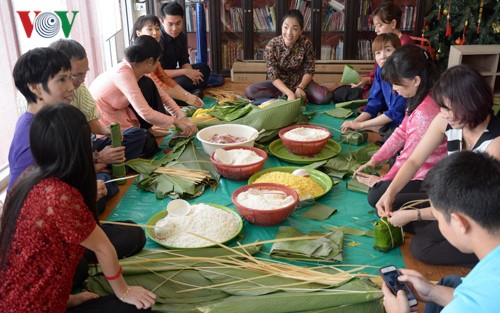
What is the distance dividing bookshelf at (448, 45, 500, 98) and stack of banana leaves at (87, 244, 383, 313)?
11.3 feet

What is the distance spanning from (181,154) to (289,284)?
1.57 m

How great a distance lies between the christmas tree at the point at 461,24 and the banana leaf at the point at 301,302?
3.87 m

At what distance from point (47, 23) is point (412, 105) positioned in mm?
2518

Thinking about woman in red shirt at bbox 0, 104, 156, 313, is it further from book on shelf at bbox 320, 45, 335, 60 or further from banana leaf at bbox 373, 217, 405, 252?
book on shelf at bbox 320, 45, 335, 60

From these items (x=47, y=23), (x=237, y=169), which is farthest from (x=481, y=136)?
(x=47, y=23)

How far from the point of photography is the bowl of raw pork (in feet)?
9.94

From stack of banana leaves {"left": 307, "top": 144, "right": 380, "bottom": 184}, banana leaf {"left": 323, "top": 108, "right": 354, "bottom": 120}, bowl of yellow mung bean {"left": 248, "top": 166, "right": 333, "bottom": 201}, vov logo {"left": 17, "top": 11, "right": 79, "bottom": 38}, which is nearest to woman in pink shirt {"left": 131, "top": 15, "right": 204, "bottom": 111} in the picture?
vov logo {"left": 17, "top": 11, "right": 79, "bottom": 38}

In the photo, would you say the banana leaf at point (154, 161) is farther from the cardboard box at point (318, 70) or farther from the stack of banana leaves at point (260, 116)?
the cardboard box at point (318, 70)

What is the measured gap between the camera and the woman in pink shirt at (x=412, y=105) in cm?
252

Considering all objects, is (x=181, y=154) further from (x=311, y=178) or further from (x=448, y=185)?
(x=448, y=185)

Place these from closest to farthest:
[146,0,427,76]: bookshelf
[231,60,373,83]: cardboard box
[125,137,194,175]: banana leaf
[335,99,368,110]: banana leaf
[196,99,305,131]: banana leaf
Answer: [125,137,194,175]: banana leaf → [196,99,305,131]: banana leaf → [335,99,368,110]: banana leaf → [231,60,373,83]: cardboard box → [146,0,427,76]: bookshelf

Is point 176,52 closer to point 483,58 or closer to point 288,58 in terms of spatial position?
point 288,58

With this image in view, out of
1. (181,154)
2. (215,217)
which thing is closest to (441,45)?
(181,154)

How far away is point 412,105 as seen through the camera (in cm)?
267
